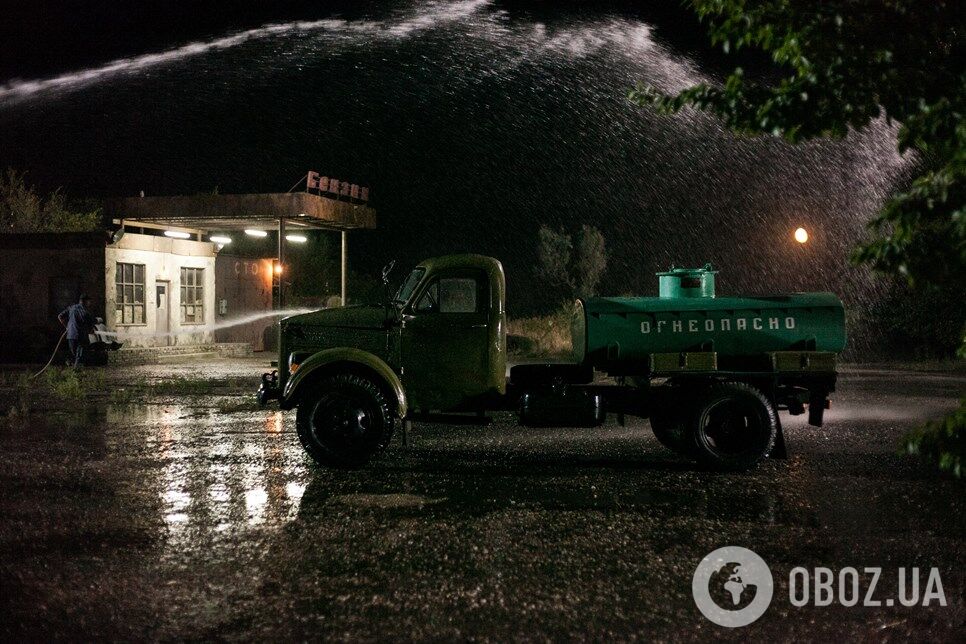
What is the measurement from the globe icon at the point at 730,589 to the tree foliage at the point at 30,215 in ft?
109

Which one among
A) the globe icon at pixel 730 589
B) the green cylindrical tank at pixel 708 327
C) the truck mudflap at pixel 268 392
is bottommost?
the globe icon at pixel 730 589

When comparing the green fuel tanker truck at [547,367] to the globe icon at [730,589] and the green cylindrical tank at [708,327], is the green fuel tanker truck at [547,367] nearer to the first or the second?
the green cylindrical tank at [708,327]

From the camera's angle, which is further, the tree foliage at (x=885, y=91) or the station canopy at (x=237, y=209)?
the station canopy at (x=237, y=209)

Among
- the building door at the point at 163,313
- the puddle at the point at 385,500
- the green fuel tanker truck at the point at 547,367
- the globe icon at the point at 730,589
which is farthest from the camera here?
the building door at the point at 163,313

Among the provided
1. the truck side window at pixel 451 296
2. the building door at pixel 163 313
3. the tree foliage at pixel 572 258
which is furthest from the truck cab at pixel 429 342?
the tree foliage at pixel 572 258

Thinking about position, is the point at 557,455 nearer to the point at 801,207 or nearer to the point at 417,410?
the point at 417,410

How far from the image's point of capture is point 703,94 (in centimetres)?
561

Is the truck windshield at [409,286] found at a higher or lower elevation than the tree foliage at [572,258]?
lower

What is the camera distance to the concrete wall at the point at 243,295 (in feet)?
111

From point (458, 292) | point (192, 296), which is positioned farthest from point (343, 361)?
point (192, 296)

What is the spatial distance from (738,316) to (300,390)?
4902 mm

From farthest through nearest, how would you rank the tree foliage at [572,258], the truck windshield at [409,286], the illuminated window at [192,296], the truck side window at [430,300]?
the tree foliage at [572,258] → the illuminated window at [192,296] → the truck windshield at [409,286] → the truck side window at [430,300]

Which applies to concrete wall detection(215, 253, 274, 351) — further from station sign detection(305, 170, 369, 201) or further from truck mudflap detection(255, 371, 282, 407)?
truck mudflap detection(255, 371, 282, 407)

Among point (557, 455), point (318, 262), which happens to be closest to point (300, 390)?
point (557, 455)
